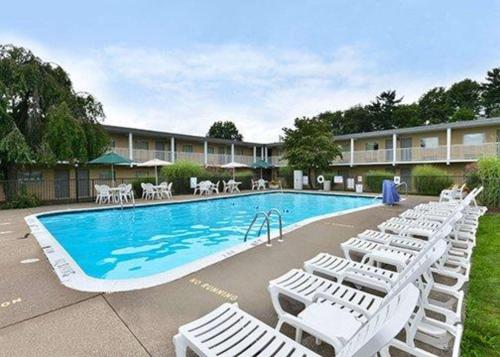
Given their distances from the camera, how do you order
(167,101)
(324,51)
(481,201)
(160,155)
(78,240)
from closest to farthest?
(78,240) < (481,201) < (324,51) < (167,101) < (160,155)

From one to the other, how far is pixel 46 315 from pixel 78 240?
5606 millimetres

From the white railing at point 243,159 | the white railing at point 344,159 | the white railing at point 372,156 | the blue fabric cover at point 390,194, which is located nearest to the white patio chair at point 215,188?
the white railing at point 243,159

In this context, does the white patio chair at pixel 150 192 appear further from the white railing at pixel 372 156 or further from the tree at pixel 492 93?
the tree at pixel 492 93

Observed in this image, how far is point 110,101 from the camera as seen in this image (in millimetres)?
18797

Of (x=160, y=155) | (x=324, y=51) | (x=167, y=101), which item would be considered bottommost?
(x=160, y=155)

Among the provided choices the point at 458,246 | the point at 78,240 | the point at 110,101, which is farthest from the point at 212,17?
the point at 458,246

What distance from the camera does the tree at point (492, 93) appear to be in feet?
121

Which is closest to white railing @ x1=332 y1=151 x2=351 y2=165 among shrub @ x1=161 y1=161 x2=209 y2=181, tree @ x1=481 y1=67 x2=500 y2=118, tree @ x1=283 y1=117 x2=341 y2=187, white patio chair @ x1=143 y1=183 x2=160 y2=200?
tree @ x1=283 y1=117 x2=341 y2=187

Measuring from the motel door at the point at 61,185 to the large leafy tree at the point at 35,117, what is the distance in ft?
12.1

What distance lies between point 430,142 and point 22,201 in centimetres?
2737

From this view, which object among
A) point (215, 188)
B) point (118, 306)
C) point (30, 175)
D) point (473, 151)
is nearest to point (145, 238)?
point (118, 306)

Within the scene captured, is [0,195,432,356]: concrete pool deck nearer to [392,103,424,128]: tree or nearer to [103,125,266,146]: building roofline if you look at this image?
[103,125,266,146]: building roofline

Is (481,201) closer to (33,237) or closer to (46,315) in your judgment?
(46,315)

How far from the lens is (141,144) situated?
2403cm
